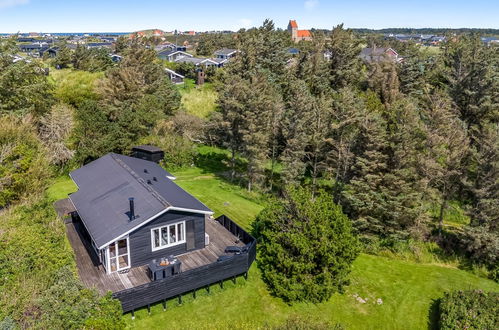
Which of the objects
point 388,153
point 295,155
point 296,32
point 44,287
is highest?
point 296,32

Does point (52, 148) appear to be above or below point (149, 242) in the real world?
above

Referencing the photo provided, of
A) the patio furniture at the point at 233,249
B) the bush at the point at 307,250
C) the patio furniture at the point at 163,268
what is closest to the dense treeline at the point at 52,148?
the patio furniture at the point at 163,268

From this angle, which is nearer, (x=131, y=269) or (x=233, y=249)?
(x=131, y=269)

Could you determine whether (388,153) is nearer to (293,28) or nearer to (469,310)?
(469,310)

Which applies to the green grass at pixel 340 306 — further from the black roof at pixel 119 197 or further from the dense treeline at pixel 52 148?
the black roof at pixel 119 197

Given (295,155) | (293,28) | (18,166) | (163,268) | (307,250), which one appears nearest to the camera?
(163,268)

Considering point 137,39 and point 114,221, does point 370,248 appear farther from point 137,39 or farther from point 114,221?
point 137,39

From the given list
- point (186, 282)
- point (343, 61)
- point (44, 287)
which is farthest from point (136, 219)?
point (343, 61)
